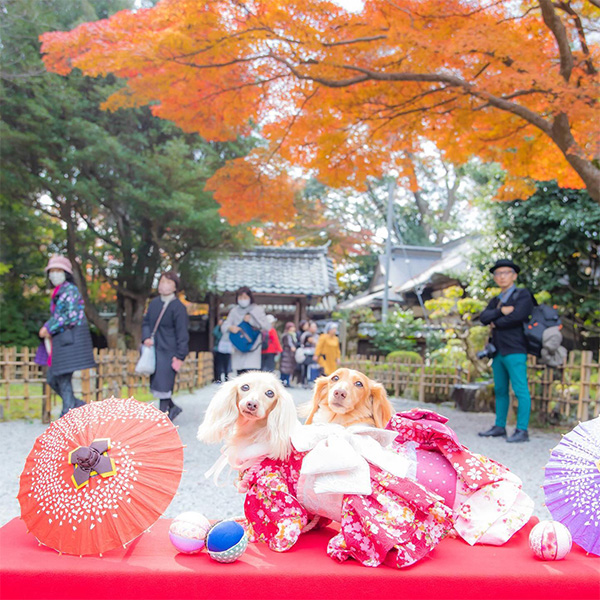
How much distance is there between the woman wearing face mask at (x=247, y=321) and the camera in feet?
21.4

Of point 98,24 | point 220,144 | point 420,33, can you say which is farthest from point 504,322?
point 220,144

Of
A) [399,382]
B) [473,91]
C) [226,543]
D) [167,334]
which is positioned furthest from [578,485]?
[399,382]

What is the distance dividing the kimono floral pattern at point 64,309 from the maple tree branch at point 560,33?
4745 millimetres

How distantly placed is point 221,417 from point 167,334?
350cm

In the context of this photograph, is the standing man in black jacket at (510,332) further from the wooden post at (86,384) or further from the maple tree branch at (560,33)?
the wooden post at (86,384)

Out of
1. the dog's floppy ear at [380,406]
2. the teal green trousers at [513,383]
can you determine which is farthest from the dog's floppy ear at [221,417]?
the teal green trousers at [513,383]

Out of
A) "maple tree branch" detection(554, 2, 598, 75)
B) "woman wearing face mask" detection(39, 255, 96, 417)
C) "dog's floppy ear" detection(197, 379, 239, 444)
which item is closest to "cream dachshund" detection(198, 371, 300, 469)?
"dog's floppy ear" detection(197, 379, 239, 444)

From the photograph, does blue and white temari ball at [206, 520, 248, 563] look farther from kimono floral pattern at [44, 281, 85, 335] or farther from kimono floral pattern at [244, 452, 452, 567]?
kimono floral pattern at [44, 281, 85, 335]

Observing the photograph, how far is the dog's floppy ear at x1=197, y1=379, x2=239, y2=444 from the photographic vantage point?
6.55 ft

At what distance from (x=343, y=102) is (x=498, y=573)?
223 inches

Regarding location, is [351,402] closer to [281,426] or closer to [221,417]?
[281,426]

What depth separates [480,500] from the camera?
2.01 meters

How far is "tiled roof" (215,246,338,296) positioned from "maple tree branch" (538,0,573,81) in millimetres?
10269

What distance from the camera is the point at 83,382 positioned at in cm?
613
